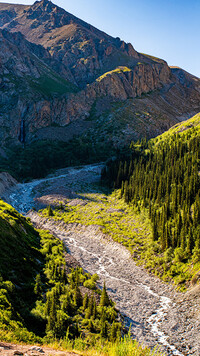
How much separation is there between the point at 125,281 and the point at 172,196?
23858mm

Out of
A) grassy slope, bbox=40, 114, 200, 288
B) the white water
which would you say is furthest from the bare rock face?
grassy slope, bbox=40, 114, 200, 288

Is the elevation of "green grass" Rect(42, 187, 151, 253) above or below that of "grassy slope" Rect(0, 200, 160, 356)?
below

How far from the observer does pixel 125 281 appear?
115ft

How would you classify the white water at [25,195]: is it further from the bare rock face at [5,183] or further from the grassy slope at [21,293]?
the grassy slope at [21,293]

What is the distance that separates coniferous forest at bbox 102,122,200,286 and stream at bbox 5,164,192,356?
4695mm

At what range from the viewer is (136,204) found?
208 ft

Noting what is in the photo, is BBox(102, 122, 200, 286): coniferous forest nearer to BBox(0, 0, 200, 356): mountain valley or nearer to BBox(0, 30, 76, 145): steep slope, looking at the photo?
BBox(0, 0, 200, 356): mountain valley

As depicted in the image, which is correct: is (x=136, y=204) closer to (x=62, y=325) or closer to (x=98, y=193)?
(x=98, y=193)

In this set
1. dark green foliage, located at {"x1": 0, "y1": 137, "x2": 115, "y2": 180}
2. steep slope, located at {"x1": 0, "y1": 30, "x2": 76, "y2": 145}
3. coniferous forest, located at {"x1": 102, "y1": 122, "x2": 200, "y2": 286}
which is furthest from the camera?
steep slope, located at {"x1": 0, "y1": 30, "x2": 76, "y2": 145}

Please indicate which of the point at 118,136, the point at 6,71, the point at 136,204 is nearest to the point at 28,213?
the point at 136,204

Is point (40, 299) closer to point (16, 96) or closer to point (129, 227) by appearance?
point (129, 227)

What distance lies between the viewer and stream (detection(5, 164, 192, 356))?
79.0ft

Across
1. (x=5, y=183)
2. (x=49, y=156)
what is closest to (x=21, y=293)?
(x=5, y=183)

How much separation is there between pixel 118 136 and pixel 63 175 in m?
60.3
